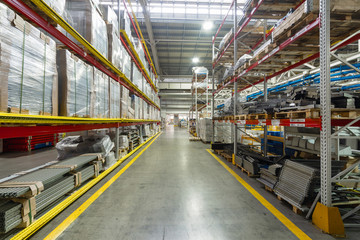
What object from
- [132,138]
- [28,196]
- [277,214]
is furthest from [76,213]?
[132,138]

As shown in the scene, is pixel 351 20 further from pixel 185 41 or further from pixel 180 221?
pixel 185 41

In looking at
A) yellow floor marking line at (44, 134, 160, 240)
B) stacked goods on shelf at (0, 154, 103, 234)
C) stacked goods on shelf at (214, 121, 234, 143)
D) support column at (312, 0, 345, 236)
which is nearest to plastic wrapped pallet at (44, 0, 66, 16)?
stacked goods on shelf at (0, 154, 103, 234)

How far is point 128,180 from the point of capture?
3.65 meters

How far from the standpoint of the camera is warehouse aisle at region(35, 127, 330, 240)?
196cm

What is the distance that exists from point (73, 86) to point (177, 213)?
268 centimetres

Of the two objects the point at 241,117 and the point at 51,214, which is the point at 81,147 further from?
the point at 241,117

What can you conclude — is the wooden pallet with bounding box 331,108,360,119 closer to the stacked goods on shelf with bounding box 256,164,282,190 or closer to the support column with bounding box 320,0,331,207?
the support column with bounding box 320,0,331,207

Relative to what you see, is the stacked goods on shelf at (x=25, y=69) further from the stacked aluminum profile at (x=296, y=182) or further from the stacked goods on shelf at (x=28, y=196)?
the stacked aluminum profile at (x=296, y=182)

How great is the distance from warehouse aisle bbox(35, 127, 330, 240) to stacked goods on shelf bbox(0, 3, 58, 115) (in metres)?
1.64

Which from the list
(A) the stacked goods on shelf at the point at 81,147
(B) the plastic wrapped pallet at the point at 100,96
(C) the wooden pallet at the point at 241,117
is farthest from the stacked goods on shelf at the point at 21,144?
(C) the wooden pallet at the point at 241,117

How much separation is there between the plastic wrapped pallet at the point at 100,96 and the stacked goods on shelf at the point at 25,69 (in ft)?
3.52

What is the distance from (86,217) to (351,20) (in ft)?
16.4

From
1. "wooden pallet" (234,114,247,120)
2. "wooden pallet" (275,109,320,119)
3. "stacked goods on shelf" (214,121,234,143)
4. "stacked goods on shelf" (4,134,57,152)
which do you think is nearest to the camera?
"wooden pallet" (275,109,320,119)

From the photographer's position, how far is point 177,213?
7.79 ft
